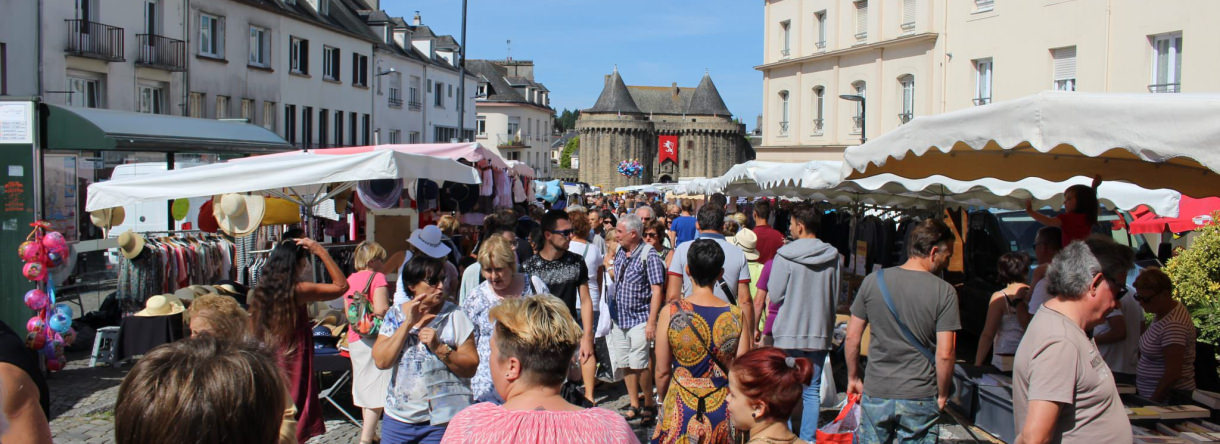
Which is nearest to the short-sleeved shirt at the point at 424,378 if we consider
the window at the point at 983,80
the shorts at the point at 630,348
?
the shorts at the point at 630,348

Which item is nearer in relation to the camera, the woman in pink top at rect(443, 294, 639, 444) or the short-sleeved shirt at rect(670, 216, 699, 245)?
the woman in pink top at rect(443, 294, 639, 444)

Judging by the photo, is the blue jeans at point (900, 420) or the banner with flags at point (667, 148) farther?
the banner with flags at point (667, 148)

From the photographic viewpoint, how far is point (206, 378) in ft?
5.65

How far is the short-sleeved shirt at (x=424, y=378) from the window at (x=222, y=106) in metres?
24.4

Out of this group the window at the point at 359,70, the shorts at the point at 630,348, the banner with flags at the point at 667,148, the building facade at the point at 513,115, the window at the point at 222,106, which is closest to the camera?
the shorts at the point at 630,348

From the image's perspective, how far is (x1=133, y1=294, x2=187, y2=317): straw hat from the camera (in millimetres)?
8273

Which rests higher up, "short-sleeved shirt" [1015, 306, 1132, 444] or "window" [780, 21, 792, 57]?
"window" [780, 21, 792, 57]

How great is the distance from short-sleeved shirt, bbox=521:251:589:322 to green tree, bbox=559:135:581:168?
111522 mm

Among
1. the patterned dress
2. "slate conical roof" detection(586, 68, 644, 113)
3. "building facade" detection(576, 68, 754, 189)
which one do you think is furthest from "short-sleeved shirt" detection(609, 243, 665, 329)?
"slate conical roof" detection(586, 68, 644, 113)

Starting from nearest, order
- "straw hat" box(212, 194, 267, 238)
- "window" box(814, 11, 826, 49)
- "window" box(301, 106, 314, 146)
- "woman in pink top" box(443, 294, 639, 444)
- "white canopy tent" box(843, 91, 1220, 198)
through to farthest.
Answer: "woman in pink top" box(443, 294, 639, 444), "white canopy tent" box(843, 91, 1220, 198), "straw hat" box(212, 194, 267, 238), "window" box(301, 106, 314, 146), "window" box(814, 11, 826, 49)

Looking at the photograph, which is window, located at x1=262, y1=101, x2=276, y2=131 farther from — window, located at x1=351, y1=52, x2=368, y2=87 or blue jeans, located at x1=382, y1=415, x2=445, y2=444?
blue jeans, located at x1=382, y1=415, x2=445, y2=444

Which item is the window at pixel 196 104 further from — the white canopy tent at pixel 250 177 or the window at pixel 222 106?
the white canopy tent at pixel 250 177

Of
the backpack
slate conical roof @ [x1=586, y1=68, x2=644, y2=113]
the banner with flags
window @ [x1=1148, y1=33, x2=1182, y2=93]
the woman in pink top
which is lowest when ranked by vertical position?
the backpack

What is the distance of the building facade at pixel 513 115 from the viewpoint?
226 ft
